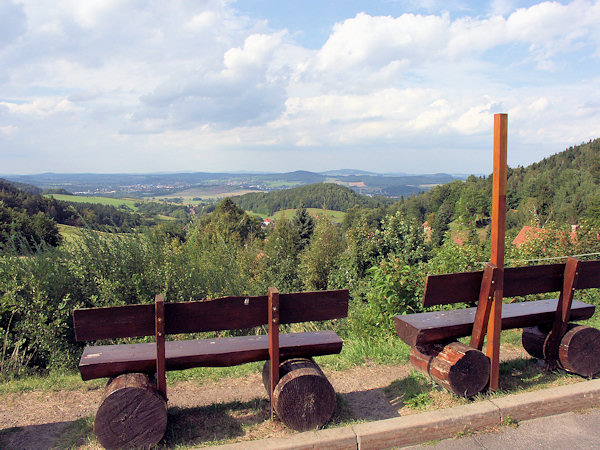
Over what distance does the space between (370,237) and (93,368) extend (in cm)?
899

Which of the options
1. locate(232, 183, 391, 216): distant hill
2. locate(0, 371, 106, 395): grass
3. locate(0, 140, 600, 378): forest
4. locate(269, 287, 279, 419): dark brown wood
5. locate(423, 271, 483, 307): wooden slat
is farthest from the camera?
locate(232, 183, 391, 216): distant hill

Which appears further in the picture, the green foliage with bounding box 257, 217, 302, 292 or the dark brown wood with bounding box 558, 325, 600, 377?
the green foliage with bounding box 257, 217, 302, 292

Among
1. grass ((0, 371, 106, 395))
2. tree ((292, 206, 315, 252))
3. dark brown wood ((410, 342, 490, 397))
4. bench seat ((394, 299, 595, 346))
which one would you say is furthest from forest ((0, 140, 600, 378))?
tree ((292, 206, 315, 252))

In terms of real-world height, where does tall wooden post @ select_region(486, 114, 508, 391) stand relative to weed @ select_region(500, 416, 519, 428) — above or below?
above

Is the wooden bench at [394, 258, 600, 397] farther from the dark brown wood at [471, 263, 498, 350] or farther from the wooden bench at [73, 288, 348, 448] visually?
the wooden bench at [73, 288, 348, 448]

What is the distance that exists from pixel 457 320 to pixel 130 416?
9.00 feet

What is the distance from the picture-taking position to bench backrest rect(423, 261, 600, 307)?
3.53 m

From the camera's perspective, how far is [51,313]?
5371mm

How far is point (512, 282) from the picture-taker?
3.82 m

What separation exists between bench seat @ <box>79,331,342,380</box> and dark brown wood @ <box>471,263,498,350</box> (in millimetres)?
1212

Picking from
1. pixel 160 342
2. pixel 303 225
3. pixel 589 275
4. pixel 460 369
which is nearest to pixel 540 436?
pixel 460 369

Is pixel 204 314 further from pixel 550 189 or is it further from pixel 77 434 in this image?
pixel 550 189

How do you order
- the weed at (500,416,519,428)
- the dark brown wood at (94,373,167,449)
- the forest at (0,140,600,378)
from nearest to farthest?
the dark brown wood at (94,373,167,449) → the weed at (500,416,519,428) → the forest at (0,140,600,378)

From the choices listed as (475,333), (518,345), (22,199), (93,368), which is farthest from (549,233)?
(22,199)
